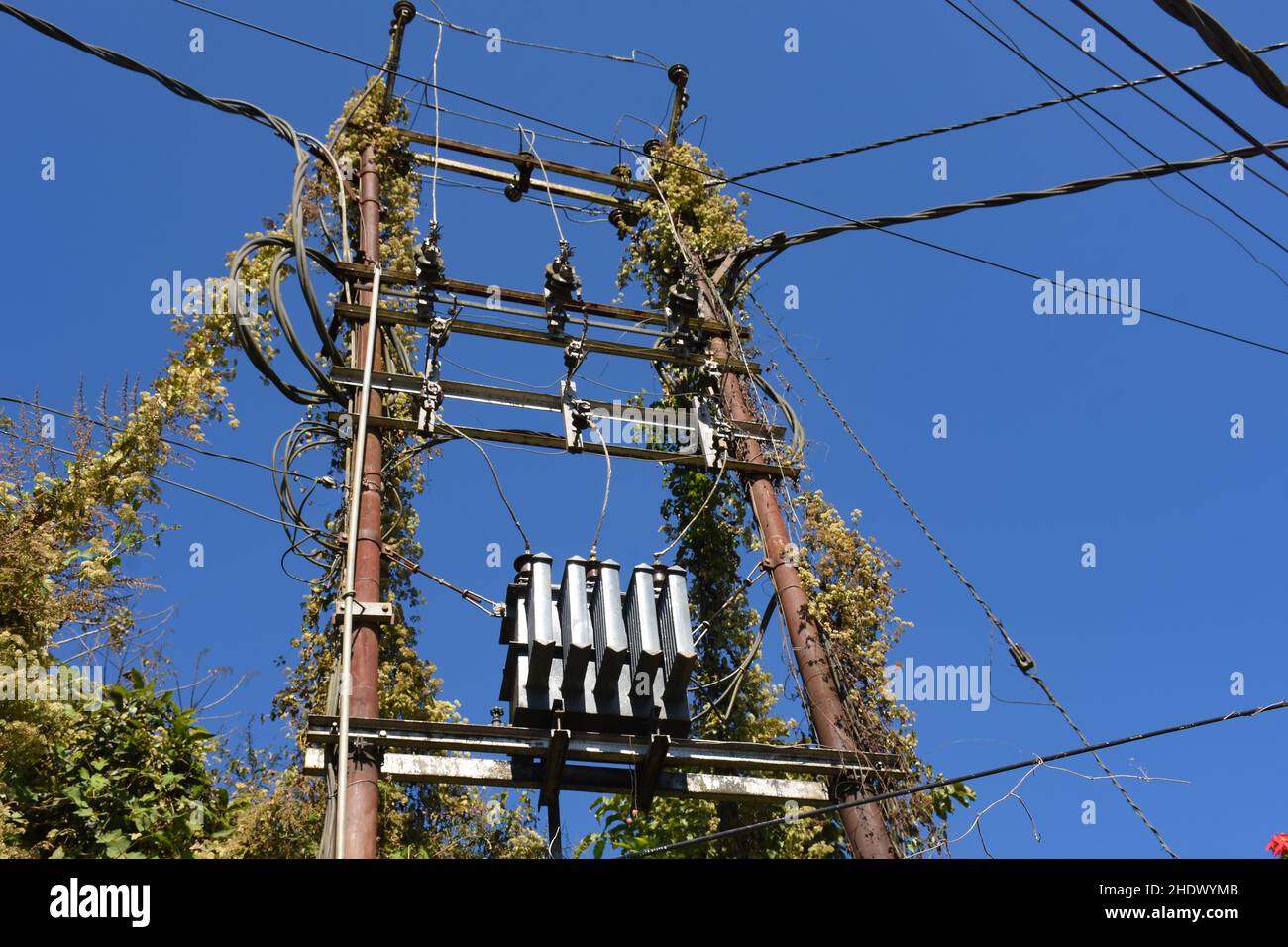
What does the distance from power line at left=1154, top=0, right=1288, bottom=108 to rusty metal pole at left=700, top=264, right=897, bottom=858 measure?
4.18 metres

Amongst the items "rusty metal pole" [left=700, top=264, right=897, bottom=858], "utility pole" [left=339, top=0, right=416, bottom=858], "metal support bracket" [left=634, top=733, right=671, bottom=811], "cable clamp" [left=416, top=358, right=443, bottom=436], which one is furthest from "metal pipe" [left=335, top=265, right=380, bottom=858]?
"rusty metal pole" [left=700, top=264, right=897, bottom=858]

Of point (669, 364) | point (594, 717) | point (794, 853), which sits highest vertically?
point (669, 364)

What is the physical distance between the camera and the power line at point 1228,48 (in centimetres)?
309

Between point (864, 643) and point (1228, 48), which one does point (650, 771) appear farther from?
point (1228, 48)

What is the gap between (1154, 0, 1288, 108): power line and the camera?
309 cm

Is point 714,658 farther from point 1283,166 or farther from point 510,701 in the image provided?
point 1283,166

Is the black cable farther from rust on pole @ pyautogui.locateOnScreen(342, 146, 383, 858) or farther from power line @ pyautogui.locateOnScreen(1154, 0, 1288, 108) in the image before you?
power line @ pyautogui.locateOnScreen(1154, 0, 1288, 108)

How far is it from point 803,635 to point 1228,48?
4417 mm

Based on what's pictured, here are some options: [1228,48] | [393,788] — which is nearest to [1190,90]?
[1228,48]
